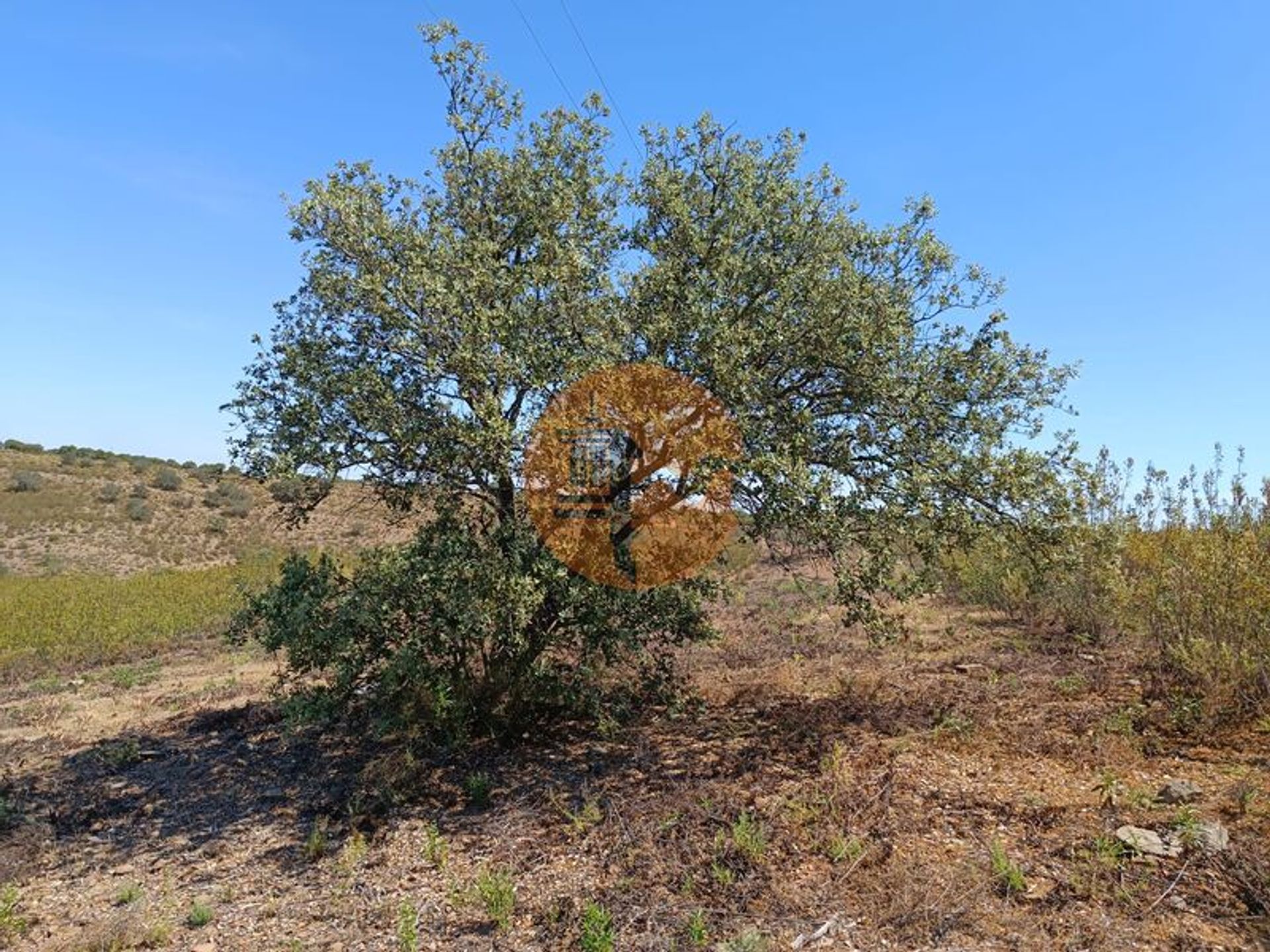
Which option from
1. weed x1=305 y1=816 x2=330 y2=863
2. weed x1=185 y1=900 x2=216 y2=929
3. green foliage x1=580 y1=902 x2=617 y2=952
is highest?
green foliage x1=580 y1=902 x2=617 y2=952

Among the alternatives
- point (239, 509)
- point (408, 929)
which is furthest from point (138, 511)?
point (408, 929)

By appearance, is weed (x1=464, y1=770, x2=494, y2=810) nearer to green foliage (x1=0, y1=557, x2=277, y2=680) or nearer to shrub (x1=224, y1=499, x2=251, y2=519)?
green foliage (x1=0, y1=557, x2=277, y2=680)

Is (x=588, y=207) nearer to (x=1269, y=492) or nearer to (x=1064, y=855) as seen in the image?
(x=1064, y=855)

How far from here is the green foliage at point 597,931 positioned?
426cm

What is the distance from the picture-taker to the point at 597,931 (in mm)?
4359

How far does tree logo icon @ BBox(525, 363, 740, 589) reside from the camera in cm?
600

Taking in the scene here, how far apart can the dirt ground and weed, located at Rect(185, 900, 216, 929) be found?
0.02m

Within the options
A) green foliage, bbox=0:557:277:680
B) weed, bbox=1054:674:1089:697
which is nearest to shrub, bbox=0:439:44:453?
green foliage, bbox=0:557:277:680

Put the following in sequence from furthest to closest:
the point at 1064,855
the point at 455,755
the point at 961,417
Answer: the point at 455,755 < the point at 961,417 < the point at 1064,855

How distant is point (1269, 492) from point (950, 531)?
4377 mm

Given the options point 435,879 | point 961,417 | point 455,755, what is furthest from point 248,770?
point 961,417

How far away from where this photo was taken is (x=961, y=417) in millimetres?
6770

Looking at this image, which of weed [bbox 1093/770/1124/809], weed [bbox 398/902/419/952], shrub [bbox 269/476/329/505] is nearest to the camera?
weed [bbox 398/902/419/952]

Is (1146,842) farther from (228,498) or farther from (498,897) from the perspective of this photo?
(228,498)
